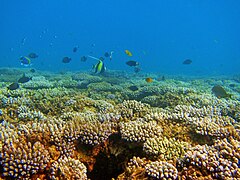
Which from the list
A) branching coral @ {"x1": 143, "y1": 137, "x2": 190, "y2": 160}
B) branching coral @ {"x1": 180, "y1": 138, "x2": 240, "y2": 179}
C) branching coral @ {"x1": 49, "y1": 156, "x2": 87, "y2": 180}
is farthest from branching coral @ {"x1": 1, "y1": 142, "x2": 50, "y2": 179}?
branching coral @ {"x1": 180, "y1": 138, "x2": 240, "y2": 179}

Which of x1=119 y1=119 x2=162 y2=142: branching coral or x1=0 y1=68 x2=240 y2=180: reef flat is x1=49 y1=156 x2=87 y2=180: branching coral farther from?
x1=119 y1=119 x2=162 y2=142: branching coral

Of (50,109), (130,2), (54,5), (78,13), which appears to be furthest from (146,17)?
(50,109)

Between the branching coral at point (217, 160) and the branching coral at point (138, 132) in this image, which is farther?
the branching coral at point (138, 132)

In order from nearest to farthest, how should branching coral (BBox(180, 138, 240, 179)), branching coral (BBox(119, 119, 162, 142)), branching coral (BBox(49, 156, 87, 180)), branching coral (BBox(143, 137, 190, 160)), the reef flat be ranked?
1. branching coral (BBox(180, 138, 240, 179))
2. the reef flat
3. branching coral (BBox(49, 156, 87, 180))
4. branching coral (BBox(143, 137, 190, 160))
5. branching coral (BBox(119, 119, 162, 142))

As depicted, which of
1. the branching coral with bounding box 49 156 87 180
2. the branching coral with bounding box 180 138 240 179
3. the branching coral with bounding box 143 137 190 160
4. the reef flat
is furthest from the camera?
the branching coral with bounding box 143 137 190 160

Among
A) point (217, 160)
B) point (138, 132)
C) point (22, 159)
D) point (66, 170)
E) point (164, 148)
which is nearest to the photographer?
point (217, 160)

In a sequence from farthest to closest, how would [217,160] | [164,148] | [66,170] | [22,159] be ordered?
[164,148]
[66,170]
[22,159]
[217,160]

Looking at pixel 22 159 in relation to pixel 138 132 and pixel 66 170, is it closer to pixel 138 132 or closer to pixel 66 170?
pixel 66 170

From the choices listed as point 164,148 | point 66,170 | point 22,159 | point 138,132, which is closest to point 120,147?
point 138,132

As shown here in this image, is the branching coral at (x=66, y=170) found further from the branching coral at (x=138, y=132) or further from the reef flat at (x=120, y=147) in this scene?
the branching coral at (x=138, y=132)

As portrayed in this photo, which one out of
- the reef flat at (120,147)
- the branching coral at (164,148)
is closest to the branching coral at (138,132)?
the reef flat at (120,147)

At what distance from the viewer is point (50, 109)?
703 centimetres

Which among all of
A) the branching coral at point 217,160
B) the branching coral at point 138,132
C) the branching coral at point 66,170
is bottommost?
the branching coral at point 66,170

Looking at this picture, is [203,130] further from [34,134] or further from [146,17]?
[146,17]
